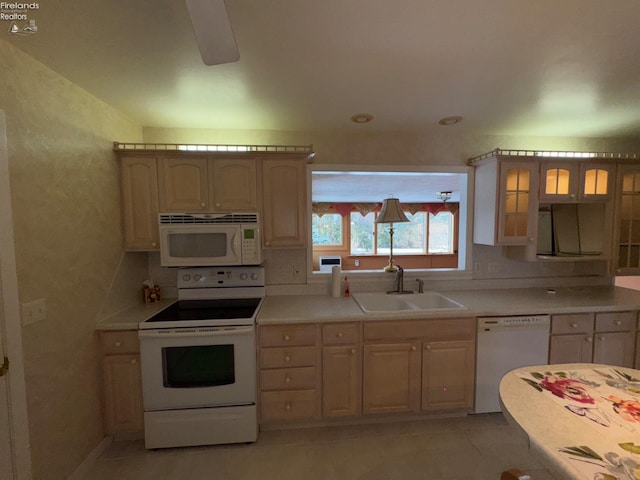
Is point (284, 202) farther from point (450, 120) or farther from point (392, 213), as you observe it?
point (450, 120)

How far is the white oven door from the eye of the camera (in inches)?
72.6

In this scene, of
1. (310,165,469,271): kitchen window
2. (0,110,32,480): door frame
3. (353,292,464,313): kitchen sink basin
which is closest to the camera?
(0,110,32,480): door frame

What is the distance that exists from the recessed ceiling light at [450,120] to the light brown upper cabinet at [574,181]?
84cm

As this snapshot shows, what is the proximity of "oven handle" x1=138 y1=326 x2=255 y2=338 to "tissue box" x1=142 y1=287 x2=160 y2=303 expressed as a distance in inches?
23.2

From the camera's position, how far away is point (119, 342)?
188 centimetres

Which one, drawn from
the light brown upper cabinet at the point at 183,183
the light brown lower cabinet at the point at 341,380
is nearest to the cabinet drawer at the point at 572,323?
the light brown lower cabinet at the point at 341,380

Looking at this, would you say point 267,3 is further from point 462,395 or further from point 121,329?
point 462,395

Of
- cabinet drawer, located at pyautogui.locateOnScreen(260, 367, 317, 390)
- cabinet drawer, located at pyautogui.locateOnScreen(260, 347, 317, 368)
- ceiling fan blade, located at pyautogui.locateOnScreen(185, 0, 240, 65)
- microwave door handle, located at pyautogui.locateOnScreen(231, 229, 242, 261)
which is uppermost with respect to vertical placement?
ceiling fan blade, located at pyautogui.locateOnScreen(185, 0, 240, 65)

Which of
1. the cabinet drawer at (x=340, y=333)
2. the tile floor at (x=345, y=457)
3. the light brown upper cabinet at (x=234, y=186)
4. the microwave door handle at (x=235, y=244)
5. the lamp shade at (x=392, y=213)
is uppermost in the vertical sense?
the light brown upper cabinet at (x=234, y=186)

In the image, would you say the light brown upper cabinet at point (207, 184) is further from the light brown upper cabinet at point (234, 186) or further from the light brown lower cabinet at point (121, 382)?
the light brown lower cabinet at point (121, 382)

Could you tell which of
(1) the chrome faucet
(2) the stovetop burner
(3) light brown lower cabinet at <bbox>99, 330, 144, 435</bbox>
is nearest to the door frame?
(3) light brown lower cabinet at <bbox>99, 330, 144, 435</bbox>

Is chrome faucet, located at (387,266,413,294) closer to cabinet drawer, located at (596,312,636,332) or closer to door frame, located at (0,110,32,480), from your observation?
cabinet drawer, located at (596,312,636,332)

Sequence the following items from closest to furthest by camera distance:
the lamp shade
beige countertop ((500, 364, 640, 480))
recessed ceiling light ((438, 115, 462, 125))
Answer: beige countertop ((500, 364, 640, 480))
recessed ceiling light ((438, 115, 462, 125))
the lamp shade

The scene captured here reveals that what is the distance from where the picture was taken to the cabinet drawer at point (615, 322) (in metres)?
2.17
